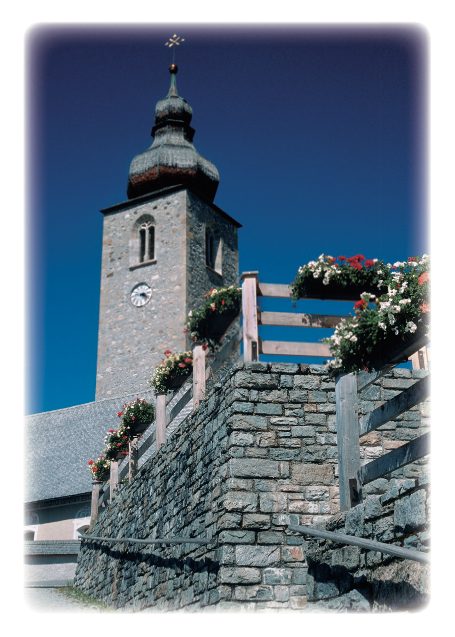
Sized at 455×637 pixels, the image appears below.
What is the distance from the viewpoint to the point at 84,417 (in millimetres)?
28141

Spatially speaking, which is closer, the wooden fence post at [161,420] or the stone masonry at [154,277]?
the wooden fence post at [161,420]

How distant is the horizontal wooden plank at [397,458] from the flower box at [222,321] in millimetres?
3240

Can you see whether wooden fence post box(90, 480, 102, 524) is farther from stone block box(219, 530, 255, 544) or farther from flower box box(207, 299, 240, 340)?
stone block box(219, 530, 255, 544)

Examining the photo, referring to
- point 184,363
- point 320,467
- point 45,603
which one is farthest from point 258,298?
point 45,603

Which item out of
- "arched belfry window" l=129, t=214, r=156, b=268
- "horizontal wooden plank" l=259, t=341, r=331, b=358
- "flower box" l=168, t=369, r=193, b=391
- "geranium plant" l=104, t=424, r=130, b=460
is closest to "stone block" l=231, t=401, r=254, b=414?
"horizontal wooden plank" l=259, t=341, r=331, b=358

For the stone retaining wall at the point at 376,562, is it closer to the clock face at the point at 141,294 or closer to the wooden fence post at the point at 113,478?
the wooden fence post at the point at 113,478

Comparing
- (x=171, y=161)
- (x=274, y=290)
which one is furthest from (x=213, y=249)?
(x=274, y=290)

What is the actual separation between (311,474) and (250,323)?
1401 millimetres

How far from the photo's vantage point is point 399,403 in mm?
4000

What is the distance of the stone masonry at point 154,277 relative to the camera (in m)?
30.0

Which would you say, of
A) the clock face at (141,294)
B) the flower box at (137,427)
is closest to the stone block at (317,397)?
the flower box at (137,427)

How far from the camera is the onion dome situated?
34.4 meters

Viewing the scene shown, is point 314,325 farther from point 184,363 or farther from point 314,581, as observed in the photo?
point 184,363
